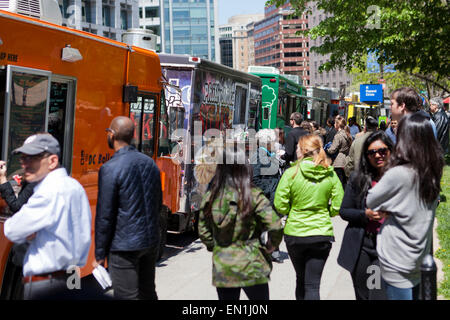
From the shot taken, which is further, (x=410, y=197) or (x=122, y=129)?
(x=122, y=129)

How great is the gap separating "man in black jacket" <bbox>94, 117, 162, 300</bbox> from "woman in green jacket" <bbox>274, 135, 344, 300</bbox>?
1.19 m

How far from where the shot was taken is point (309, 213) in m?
4.99

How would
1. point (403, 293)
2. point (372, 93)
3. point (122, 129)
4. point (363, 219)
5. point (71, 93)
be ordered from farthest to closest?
point (372, 93), point (71, 93), point (122, 129), point (363, 219), point (403, 293)

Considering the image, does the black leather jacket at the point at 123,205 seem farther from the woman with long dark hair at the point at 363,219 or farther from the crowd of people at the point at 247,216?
the woman with long dark hair at the point at 363,219

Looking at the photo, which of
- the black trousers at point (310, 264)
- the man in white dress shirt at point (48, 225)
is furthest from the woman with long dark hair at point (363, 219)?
the man in white dress shirt at point (48, 225)

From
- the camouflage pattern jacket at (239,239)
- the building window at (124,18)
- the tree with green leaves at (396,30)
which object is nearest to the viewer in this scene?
the camouflage pattern jacket at (239,239)

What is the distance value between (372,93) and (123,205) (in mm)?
25633

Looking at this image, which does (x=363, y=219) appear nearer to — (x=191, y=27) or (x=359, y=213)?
(x=359, y=213)

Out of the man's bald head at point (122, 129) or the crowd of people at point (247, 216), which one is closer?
the crowd of people at point (247, 216)

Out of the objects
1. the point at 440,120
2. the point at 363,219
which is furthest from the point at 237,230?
the point at 440,120

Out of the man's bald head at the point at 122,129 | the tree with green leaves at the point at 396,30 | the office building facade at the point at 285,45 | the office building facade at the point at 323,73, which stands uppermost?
the office building facade at the point at 285,45

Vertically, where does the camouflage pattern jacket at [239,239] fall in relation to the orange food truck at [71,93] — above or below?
below

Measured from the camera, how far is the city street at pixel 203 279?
6387mm

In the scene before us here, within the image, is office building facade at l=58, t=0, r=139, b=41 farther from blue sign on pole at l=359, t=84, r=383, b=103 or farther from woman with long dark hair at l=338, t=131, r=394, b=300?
woman with long dark hair at l=338, t=131, r=394, b=300
